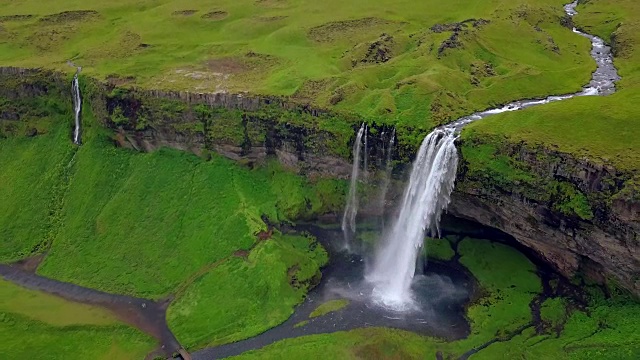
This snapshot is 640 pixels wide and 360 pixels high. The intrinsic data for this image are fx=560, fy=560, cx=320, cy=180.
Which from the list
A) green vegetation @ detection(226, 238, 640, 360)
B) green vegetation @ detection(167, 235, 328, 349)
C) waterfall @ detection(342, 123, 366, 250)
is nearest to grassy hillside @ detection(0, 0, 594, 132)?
waterfall @ detection(342, 123, 366, 250)

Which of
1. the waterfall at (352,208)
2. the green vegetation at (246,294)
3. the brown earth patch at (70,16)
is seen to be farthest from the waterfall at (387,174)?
the brown earth patch at (70,16)

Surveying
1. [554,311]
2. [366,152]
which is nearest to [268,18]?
[366,152]

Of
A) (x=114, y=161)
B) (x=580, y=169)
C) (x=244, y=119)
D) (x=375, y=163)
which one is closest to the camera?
(x=580, y=169)

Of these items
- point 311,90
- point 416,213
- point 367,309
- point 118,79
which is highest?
point 118,79

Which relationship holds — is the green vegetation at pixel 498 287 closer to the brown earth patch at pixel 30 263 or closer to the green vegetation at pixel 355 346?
the green vegetation at pixel 355 346

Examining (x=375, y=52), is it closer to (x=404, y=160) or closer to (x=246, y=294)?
(x=404, y=160)

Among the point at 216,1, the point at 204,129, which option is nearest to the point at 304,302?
the point at 204,129

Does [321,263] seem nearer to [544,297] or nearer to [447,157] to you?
[447,157]
